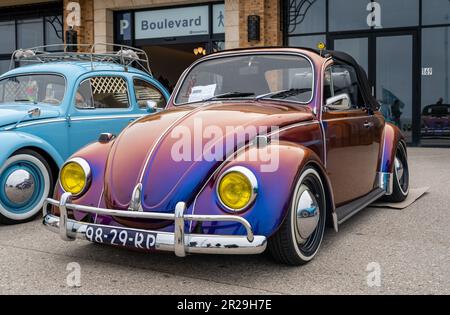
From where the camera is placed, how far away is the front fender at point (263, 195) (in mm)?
3010

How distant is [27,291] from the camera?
299 cm

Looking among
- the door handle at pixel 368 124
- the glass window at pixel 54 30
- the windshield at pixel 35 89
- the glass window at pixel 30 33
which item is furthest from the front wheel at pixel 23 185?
the glass window at pixel 30 33

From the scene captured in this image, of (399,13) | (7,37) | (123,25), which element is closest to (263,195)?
(399,13)

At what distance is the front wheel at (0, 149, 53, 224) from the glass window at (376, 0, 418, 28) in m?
9.16

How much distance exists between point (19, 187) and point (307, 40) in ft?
29.8

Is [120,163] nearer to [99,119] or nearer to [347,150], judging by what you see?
[347,150]

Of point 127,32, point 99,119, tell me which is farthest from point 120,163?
point 127,32

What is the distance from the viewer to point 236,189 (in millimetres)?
3084

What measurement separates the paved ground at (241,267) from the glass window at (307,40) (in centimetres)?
844

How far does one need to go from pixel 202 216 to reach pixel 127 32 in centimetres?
1196

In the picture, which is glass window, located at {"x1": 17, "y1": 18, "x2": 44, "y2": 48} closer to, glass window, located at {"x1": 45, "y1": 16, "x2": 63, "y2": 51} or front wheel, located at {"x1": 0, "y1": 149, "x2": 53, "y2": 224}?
glass window, located at {"x1": 45, "y1": 16, "x2": 63, "y2": 51}

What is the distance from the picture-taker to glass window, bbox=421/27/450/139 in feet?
37.4

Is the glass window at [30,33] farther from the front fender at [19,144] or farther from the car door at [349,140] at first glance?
the car door at [349,140]

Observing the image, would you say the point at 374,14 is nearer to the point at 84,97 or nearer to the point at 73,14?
the point at 73,14
